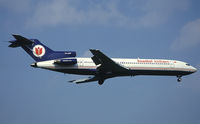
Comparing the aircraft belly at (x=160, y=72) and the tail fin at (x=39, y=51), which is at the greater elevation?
the tail fin at (x=39, y=51)

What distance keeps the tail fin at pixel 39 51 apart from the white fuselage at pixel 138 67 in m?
1.25

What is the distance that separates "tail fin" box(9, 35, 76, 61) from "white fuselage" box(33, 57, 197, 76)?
1252mm

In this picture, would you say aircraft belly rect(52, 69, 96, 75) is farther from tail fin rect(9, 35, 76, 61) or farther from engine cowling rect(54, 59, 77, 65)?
tail fin rect(9, 35, 76, 61)

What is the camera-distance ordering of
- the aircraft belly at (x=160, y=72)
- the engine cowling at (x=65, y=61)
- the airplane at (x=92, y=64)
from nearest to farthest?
the engine cowling at (x=65, y=61) < the airplane at (x=92, y=64) < the aircraft belly at (x=160, y=72)

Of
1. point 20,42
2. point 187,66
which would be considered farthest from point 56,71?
point 187,66

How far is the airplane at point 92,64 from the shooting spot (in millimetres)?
37406

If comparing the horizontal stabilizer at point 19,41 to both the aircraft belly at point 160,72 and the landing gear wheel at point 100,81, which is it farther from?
the aircraft belly at point 160,72

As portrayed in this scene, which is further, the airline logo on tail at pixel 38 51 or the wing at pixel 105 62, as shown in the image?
the airline logo on tail at pixel 38 51

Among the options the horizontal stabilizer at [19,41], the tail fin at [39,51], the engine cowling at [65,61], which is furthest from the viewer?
the tail fin at [39,51]

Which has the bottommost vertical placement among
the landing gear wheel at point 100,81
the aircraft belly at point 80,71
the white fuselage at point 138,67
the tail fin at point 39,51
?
the landing gear wheel at point 100,81

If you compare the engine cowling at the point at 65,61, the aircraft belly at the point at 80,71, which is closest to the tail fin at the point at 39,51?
the engine cowling at the point at 65,61

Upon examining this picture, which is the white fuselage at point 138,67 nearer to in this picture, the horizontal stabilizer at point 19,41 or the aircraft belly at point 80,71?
the aircraft belly at point 80,71

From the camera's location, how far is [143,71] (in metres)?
41.1

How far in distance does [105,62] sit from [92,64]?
2.05 m
